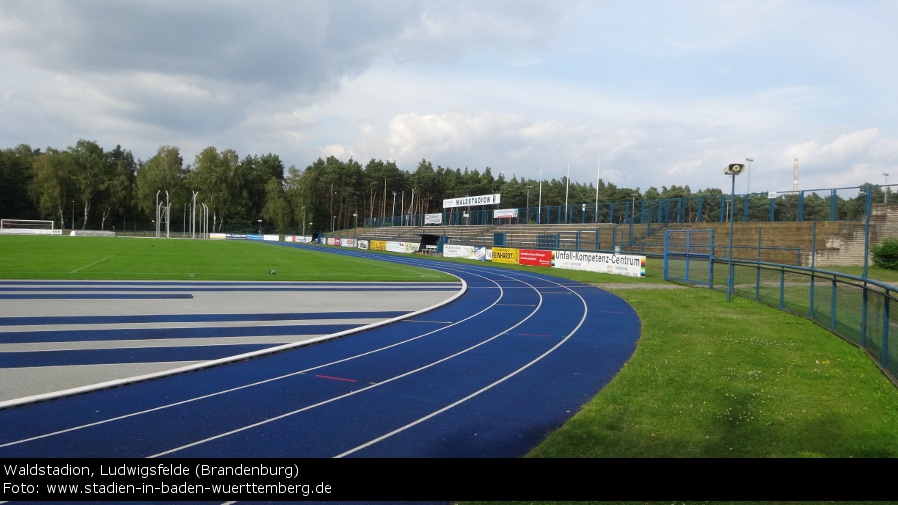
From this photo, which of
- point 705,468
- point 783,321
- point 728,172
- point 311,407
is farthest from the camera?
point 728,172

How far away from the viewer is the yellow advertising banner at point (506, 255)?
39.1 m

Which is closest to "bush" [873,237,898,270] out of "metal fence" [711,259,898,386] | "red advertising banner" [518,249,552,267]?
"metal fence" [711,259,898,386]

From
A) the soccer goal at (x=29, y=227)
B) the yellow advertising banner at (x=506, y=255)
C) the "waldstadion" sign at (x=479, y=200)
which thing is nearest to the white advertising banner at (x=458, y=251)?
the yellow advertising banner at (x=506, y=255)

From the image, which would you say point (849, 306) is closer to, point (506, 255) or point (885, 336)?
point (885, 336)

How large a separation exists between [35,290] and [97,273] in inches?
242

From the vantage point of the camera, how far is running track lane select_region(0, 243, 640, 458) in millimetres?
5668

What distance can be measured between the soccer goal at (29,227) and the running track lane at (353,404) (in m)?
94.2

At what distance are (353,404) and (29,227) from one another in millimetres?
102616

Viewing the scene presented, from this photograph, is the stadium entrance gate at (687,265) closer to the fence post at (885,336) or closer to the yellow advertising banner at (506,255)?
the yellow advertising banner at (506,255)

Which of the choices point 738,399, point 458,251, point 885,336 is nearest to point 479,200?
point 458,251

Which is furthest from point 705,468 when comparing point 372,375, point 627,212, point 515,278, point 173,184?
point 173,184

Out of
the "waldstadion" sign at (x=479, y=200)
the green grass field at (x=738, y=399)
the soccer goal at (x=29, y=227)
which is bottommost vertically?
the green grass field at (x=738, y=399)

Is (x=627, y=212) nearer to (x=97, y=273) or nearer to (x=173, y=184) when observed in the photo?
(x=97, y=273)

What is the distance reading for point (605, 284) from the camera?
80.5ft
